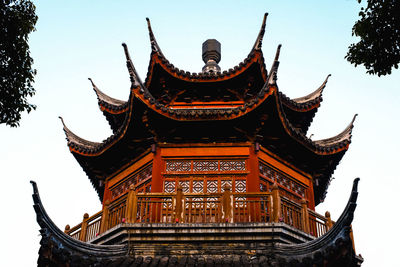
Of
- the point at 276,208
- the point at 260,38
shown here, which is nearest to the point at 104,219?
the point at 276,208

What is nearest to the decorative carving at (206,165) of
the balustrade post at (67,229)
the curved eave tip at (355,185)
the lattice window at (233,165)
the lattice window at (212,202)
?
the lattice window at (233,165)

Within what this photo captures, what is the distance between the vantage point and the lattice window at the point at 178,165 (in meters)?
14.8

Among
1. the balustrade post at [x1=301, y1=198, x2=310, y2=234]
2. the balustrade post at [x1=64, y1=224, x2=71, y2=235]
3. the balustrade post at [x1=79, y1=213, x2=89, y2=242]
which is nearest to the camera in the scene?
the balustrade post at [x1=301, y1=198, x2=310, y2=234]

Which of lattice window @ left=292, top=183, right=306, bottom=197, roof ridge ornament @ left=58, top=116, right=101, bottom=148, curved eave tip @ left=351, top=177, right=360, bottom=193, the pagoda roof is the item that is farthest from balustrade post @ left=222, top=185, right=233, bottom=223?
roof ridge ornament @ left=58, top=116, right=101, bottom=148

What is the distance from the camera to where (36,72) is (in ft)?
35.1

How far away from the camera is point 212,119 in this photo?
1487 cm

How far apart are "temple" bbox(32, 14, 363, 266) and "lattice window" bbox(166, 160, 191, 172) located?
3 cm

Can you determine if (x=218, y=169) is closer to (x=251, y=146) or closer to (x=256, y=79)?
(x=251, y=146)

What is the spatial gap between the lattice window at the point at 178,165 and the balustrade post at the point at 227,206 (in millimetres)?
2194

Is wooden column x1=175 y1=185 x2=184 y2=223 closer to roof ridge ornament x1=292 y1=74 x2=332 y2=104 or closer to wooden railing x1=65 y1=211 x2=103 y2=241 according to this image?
wooden railing x1=65 y1=211 x2=103 y2=241

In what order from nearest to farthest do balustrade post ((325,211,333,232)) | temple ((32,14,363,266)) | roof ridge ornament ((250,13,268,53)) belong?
temple ((32,14,363,266)) → balustrade post ((325,211,333,232)) → roof ridge ornament ((250,13,268,53))

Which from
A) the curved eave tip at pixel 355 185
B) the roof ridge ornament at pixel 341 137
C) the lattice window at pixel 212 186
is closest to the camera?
the curved eave tip at pixel 355 185

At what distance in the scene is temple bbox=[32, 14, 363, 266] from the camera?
40.0ft

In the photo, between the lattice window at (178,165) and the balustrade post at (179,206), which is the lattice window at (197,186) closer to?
the lattice window at (178,165)
